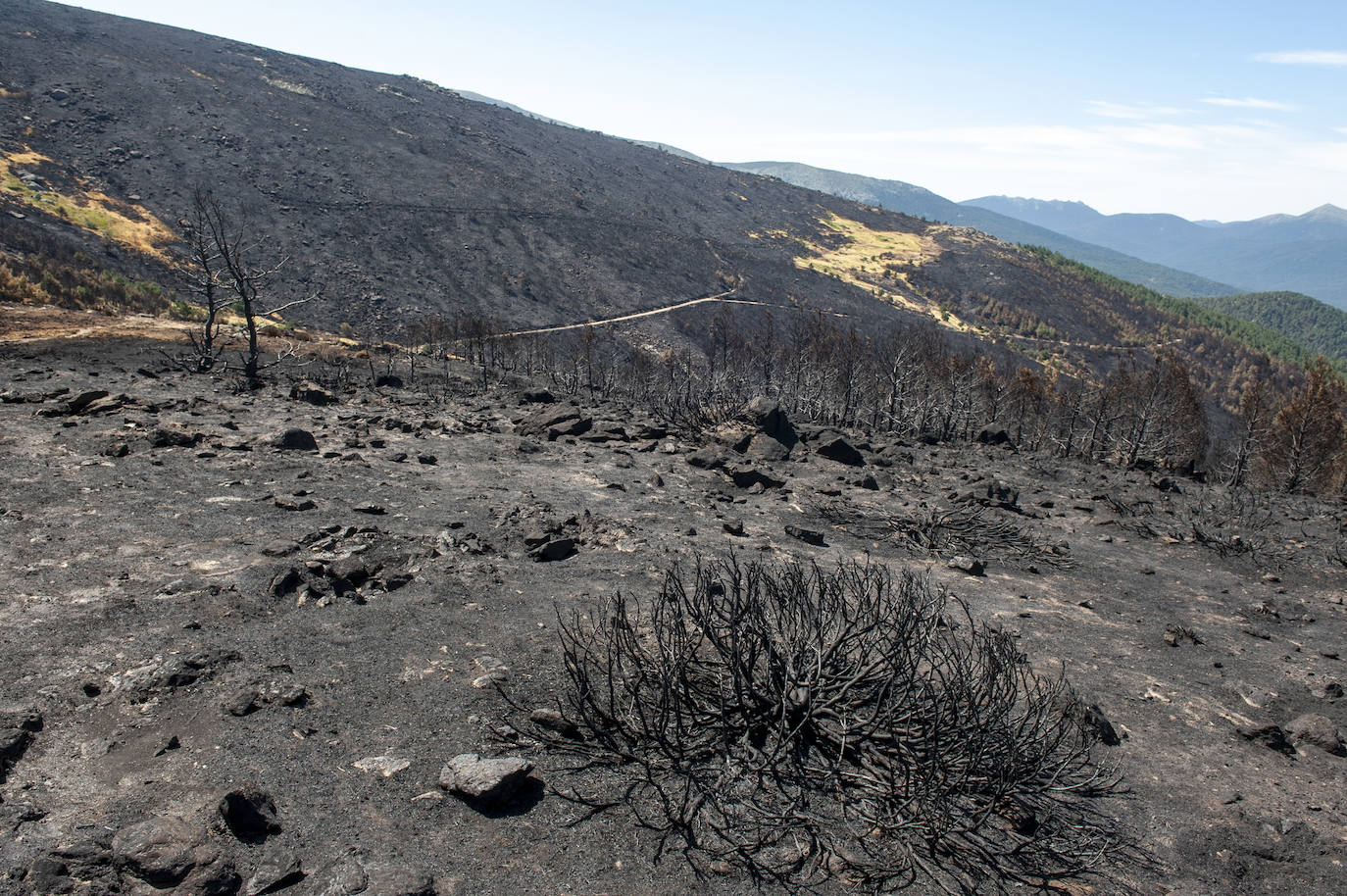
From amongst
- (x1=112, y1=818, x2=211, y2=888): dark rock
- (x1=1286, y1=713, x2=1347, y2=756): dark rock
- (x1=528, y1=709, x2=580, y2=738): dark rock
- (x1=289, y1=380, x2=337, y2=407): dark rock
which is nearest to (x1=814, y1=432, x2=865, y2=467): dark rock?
(x1=1286, y1=713, x2=1347, y2=756): dark rock

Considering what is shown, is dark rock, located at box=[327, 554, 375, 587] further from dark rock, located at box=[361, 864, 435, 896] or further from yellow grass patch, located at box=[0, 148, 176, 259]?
yellow grass patch, located at box=[0, 148, 176, 259]

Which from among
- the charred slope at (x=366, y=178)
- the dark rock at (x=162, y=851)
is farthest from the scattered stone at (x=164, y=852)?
the charred slope at (x=366, y=178)

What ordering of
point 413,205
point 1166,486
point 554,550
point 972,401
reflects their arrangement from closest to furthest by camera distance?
point 554,550
point 1166,486
point 972,401
point 413,205

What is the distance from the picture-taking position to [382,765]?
5.60 metres

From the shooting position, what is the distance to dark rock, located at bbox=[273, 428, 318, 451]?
1466cm

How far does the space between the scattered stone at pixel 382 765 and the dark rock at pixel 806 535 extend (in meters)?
9.78

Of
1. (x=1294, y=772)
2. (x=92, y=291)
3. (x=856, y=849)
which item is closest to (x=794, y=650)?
(x=856, y=849)

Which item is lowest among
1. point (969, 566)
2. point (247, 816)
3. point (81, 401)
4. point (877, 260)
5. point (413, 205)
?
point (969, 566)

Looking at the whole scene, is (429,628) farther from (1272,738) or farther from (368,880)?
(1272,738)

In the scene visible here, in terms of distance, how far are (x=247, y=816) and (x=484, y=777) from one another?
156 centimetres

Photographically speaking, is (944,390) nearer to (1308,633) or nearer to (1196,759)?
(1308,633)

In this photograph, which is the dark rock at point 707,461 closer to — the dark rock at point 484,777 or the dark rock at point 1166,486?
the dark rock at point 484,777

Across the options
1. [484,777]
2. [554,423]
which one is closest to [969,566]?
[484,777]

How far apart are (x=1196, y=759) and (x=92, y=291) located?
45.2 m
